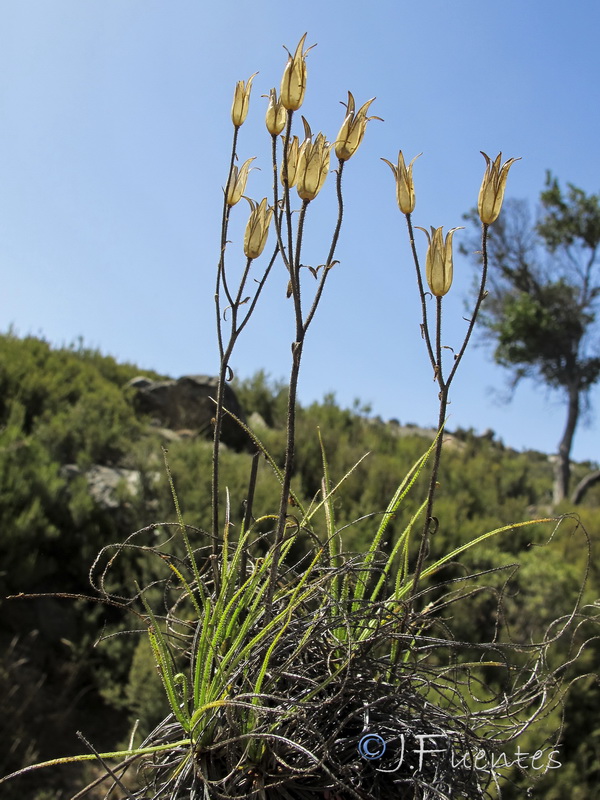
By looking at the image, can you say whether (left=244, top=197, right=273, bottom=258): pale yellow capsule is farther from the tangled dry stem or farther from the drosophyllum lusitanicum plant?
the tangled dry stem

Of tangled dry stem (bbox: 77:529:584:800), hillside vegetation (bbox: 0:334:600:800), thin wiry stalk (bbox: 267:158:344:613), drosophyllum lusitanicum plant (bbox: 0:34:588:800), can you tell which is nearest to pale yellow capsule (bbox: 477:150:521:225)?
drosophyllum lusitanicum plant (bbox: 0:34:588:800)

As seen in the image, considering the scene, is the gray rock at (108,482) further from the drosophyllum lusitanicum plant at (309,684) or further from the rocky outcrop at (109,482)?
the drosophyllum lusitanicum plant at (309,684)

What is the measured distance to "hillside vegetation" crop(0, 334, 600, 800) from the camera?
4.48 metres

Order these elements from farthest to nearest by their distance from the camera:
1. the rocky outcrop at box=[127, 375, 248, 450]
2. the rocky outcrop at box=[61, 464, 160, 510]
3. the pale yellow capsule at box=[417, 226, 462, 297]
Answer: the rocky outcrop at box=[127, 375, 248, 450] < the rocky outcrop at box=[61, 464, 160, 510] < the pale yellow capsule at box=[417, 226, 462, 297]

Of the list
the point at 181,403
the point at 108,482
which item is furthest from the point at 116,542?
the point at 181,403

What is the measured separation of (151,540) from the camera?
19.3 feet

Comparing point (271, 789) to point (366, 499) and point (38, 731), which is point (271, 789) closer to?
point (38, 731)

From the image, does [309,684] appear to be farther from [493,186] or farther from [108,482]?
[108,482]

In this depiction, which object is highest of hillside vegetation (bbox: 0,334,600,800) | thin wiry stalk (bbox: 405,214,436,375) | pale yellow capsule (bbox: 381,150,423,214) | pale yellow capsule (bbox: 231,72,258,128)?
pale yellow capsule (bbox: 231,72,258,128)

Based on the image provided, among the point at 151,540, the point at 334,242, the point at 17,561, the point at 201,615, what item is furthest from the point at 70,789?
the point at 334,242

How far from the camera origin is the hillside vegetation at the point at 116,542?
14.7 ft

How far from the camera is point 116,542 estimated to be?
5535 millimetres

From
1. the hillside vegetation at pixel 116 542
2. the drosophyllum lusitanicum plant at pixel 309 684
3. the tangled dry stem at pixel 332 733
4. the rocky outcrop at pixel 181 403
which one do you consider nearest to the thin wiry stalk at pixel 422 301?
the drosophyllum lusitanicum plant at pixel 309 684

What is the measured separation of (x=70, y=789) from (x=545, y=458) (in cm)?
2289
